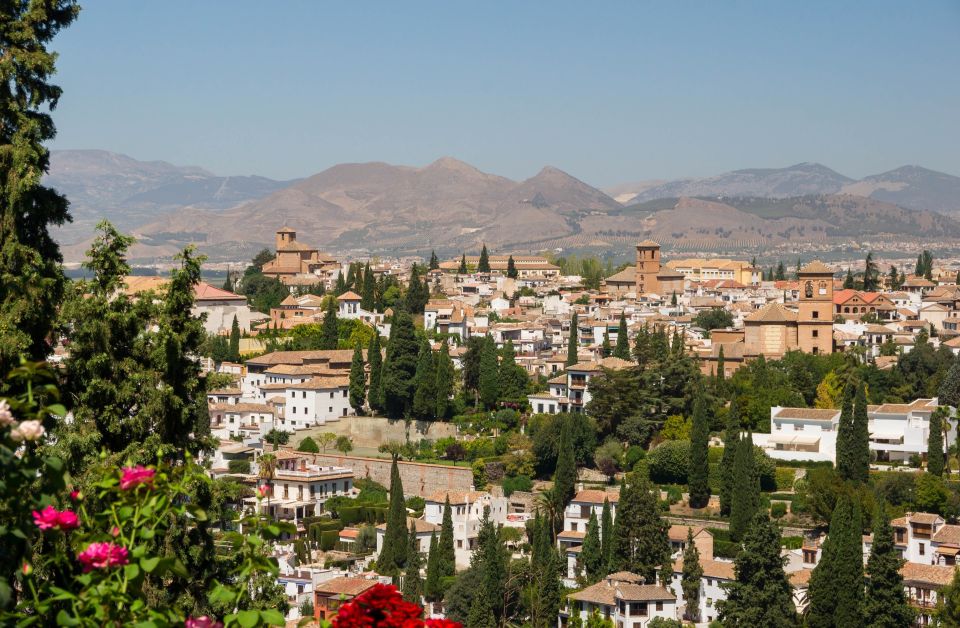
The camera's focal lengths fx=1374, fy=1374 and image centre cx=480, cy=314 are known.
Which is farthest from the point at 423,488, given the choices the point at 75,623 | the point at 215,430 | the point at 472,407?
the point at 75,623

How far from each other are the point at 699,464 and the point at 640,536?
4.08 metres

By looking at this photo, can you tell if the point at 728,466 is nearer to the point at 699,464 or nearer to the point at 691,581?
the point at 699,464

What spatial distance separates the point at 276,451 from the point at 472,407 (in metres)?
5.95

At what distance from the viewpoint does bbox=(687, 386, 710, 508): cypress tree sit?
32969mm

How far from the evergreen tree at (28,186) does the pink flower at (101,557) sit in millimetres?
3610

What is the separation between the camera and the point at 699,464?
3303cm

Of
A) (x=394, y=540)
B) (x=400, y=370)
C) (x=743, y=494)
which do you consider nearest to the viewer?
(x=743, y=494)

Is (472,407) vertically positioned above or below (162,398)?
below

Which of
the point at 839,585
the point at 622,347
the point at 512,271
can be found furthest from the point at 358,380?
the point at 512,271

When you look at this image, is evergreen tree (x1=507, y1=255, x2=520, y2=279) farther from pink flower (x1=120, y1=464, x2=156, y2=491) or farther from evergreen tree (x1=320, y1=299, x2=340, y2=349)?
pink flower (x1=120, y1=464, x2=156, y2=491)

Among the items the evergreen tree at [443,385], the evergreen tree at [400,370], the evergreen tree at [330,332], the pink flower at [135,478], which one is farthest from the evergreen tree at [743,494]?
the pink flower at [135,478]

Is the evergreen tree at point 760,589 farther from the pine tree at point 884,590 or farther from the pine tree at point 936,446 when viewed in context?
the pine tree at point 936,446

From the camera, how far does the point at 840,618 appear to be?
80.9 ft

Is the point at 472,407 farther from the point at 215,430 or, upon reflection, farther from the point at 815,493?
the point at 815,493
